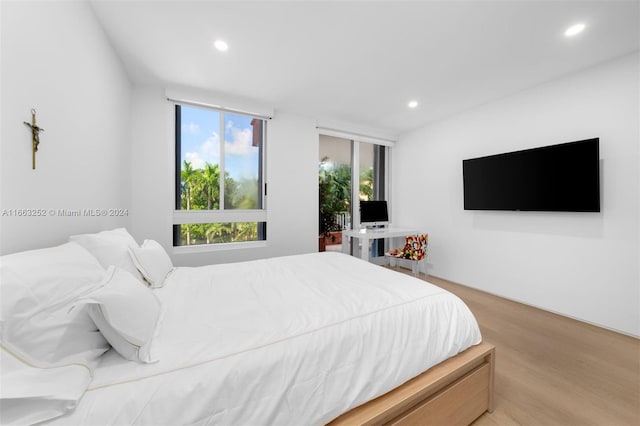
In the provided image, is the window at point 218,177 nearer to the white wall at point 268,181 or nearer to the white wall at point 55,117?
the white wall at point 268,181

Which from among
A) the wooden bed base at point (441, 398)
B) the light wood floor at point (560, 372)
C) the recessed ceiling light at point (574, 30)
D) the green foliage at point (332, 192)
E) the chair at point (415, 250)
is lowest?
the light wood floor at point (560, 372)

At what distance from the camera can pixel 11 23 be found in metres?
1.07

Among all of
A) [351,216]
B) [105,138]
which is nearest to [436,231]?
[351,216]

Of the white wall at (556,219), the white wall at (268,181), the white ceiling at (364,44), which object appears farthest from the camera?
the white wall at (268,181)

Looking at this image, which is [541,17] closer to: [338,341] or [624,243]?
[624,243]

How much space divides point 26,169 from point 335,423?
187 centimetres

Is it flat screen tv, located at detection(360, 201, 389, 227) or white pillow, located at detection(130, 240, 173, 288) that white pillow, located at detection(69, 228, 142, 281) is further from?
flat screen tv, located at detection(360, 201, 389, 227)

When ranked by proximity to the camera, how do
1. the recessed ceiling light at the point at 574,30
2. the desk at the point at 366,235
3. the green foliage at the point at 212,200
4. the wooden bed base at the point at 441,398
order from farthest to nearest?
the desk at the point at 366,235 → the green foliage at the point at 212,200 → the recessed ceiling light at the point at 574,30 → the wooden bed base at the point at 441,398

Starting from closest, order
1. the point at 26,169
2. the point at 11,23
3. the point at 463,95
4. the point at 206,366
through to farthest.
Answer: the point at 206,366
the point at 11,23
the point at 26,169
the point at 463,95

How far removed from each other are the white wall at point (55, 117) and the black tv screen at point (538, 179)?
4146 mm

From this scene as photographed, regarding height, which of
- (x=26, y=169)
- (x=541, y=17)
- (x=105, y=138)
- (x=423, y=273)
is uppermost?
(x=541, y=17)

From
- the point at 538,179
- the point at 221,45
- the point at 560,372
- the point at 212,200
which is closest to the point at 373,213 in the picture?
the point at 538,179

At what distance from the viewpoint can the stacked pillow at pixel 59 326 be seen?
0.64m
